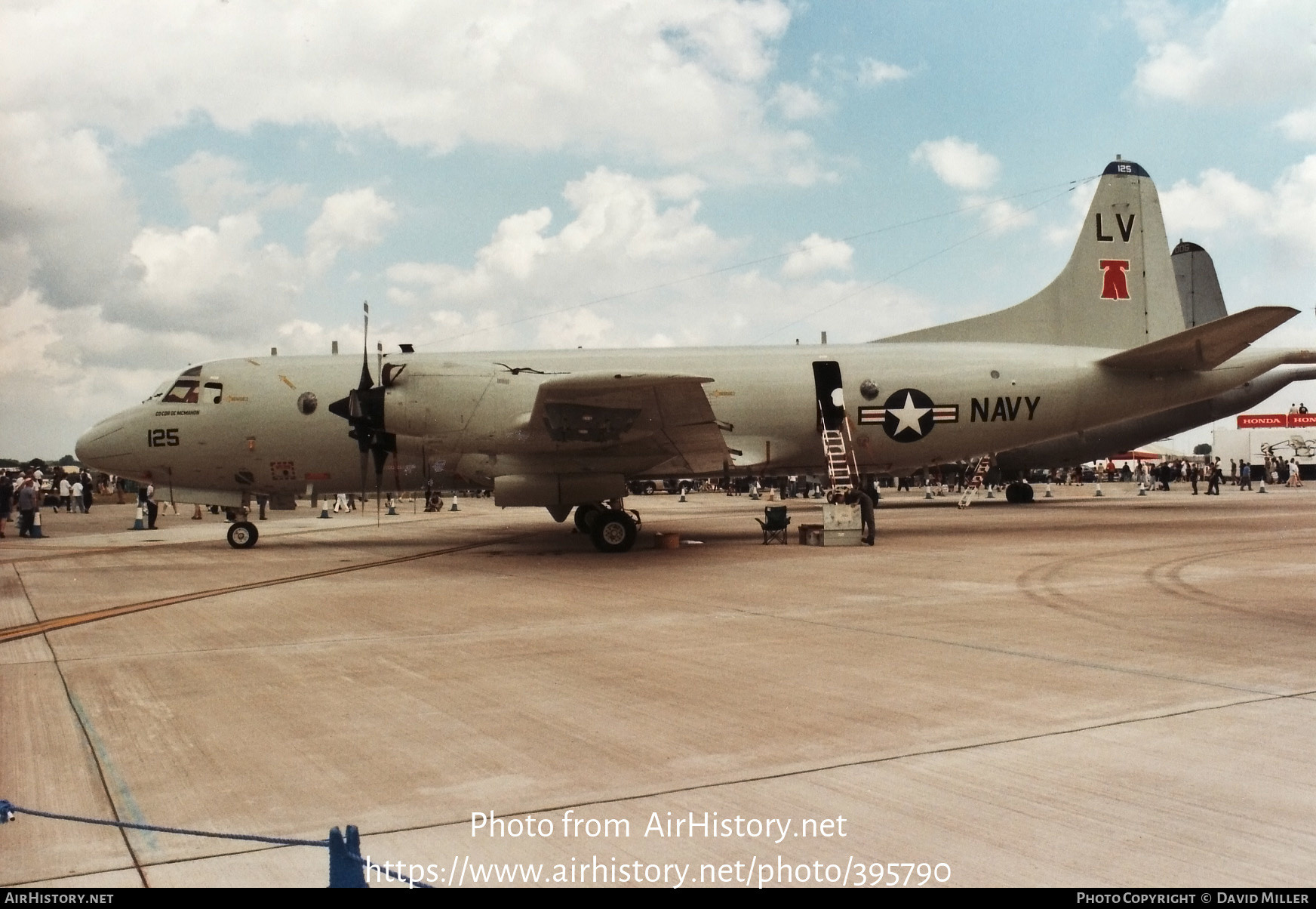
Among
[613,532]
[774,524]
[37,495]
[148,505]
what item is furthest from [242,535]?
[148,505]

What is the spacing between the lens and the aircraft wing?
1494 centimetres

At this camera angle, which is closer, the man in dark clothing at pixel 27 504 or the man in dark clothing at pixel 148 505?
the man in dark clothing at pixel 27 504

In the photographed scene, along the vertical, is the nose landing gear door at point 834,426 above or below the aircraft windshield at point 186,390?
below

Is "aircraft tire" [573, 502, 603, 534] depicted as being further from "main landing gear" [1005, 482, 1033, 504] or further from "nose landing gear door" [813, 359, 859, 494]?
"main landing gear" [1005, 482, 1033, 504]

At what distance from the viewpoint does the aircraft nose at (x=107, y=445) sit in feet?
64.7

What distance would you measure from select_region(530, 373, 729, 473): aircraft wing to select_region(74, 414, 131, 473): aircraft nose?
921 cm

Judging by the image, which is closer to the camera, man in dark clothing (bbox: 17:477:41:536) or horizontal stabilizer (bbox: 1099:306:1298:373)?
horizontal stabilizer (bbox: 1099:306:1298:373)

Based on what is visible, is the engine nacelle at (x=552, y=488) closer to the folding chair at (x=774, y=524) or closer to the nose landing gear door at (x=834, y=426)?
the folding chair at (x=774, y=524)

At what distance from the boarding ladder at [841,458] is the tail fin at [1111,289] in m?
4.28

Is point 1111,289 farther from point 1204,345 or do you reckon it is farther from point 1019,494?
point 1019,494

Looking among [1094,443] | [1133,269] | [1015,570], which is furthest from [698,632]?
[1094,443]

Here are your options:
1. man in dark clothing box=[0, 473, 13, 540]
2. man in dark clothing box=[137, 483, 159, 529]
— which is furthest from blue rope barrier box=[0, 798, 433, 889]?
man in dark clothing box=[137, 483, 159, 529]

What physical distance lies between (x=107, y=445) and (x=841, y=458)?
48.5ft

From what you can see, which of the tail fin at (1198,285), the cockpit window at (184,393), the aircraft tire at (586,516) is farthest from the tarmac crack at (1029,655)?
the tail fin at (1198,285)
